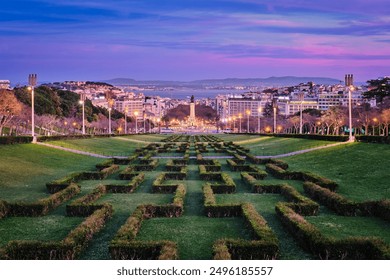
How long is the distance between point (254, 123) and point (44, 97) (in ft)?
237

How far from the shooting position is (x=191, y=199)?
608 inches

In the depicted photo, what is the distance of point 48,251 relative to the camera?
337 inches

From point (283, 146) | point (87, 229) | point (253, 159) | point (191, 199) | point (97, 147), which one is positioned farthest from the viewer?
point (283, 146)

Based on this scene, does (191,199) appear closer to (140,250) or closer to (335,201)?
(335,201)

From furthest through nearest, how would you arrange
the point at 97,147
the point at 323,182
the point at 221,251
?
the point at 97,147 < the point at 323,182 < the point at 221,251

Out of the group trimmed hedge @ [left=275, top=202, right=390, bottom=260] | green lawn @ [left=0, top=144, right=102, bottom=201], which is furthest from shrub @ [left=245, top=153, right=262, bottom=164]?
trimmed hedge @ [left=275, top=202, right=390, bottom=260]

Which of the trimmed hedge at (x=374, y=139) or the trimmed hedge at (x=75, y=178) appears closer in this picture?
the trimmed hedge at (x=75, y=178)

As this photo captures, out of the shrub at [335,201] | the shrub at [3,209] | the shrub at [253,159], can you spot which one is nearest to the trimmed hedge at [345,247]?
the shrub at [335,201]

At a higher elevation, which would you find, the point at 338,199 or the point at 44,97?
the point at 44,97

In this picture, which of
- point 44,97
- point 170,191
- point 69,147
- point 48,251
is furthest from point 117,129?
point 48,251

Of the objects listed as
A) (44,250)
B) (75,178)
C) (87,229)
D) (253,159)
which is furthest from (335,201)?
(253,159)

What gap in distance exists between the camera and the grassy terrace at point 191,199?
1041 centimetres

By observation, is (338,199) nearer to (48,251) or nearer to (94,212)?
(94,212)

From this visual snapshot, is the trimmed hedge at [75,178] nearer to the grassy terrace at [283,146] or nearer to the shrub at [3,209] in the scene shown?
the shrub at [3,209]
